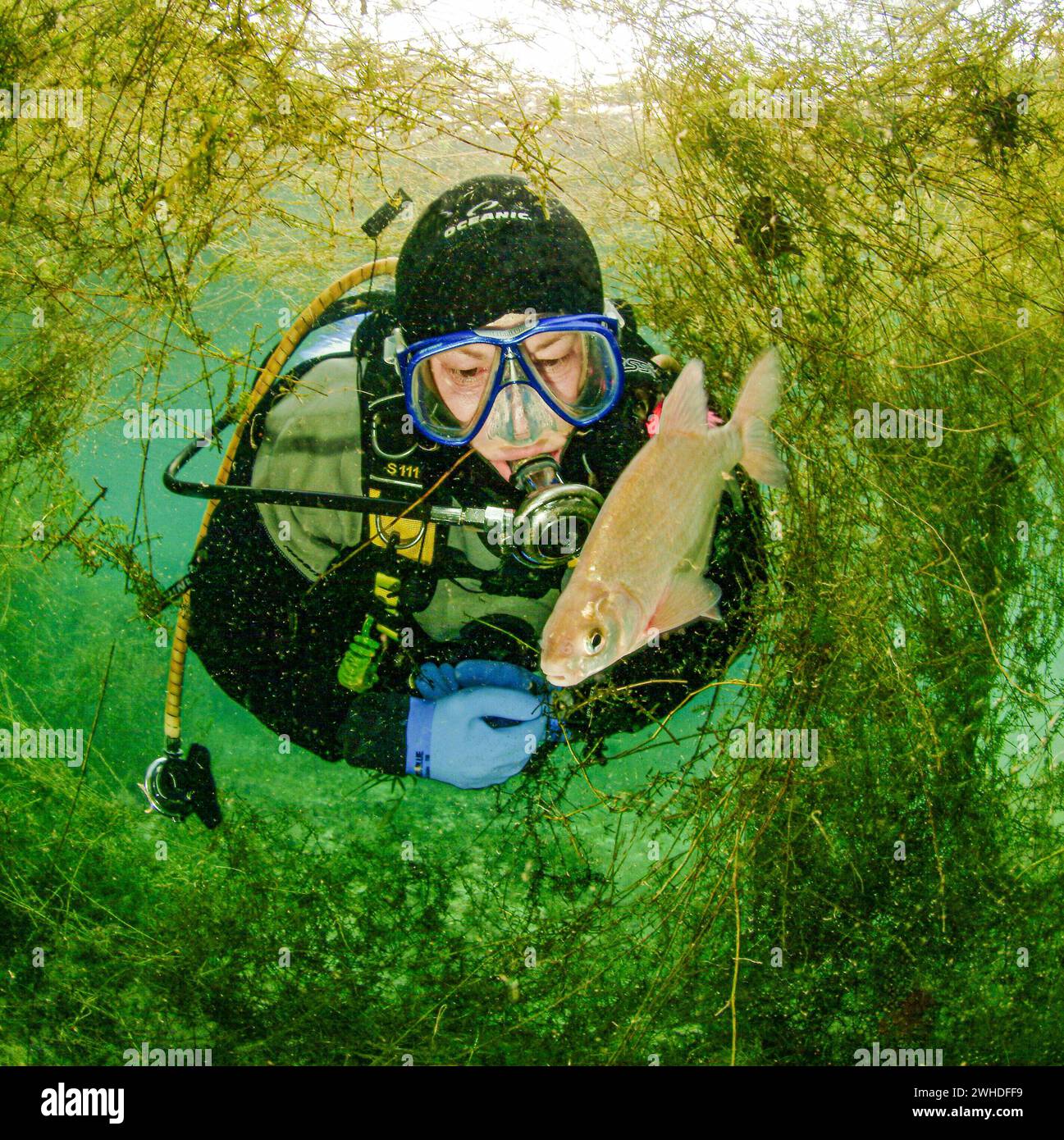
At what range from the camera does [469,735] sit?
3.92 metres

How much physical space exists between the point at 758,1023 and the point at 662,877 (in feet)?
4.21

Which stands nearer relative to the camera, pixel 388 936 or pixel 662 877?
pixel 662 877

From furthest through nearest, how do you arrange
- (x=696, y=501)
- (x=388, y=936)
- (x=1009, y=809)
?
(x=388, y=936)
(x=1009, y=809)
(x=696, y=501)

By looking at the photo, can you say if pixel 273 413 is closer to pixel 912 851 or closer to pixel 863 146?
pixel 863 146

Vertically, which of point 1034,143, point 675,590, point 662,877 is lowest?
point 662,877

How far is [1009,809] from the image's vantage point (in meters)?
4.27

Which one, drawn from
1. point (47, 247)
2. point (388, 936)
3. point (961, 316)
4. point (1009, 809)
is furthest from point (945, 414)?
point (47, 247)

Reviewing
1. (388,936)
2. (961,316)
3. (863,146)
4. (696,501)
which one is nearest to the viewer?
(696,501)

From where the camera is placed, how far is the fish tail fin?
2.69 metres

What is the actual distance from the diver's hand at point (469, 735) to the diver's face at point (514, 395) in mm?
1420

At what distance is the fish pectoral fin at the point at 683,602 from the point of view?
2.55 m
